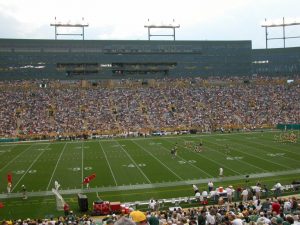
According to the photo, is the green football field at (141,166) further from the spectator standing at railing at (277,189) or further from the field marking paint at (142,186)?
the spectator standing at railing at (277,189)

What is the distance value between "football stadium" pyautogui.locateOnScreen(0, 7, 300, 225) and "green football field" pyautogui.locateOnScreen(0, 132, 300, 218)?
0.11 meters

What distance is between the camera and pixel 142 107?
6200cm

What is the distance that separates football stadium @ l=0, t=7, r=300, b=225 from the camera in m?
19.2

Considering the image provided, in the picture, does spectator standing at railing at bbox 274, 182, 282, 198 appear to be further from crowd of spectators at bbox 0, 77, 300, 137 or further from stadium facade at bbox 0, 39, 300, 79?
stadium facade at bbox 0, 39, 300, 79

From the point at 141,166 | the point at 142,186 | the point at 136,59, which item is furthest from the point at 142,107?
the point at 142,186

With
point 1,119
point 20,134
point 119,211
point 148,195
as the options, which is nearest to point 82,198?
point 119,211

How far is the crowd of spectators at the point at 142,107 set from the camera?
55.5 metres

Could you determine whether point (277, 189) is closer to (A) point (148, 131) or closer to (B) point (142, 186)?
(B) point (142, 186)

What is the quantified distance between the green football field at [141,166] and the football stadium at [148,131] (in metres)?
0.11

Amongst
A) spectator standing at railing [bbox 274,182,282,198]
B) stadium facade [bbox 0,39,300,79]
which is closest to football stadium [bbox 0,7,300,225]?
spectator standing at railing [bbox 274,182,282,198]

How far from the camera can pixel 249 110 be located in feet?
205

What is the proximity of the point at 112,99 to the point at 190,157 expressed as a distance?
33.9 meters

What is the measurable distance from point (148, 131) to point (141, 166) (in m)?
25.0

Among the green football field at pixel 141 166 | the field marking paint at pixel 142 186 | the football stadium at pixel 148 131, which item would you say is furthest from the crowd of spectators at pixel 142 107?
the field marking paint at pixel 142 186
